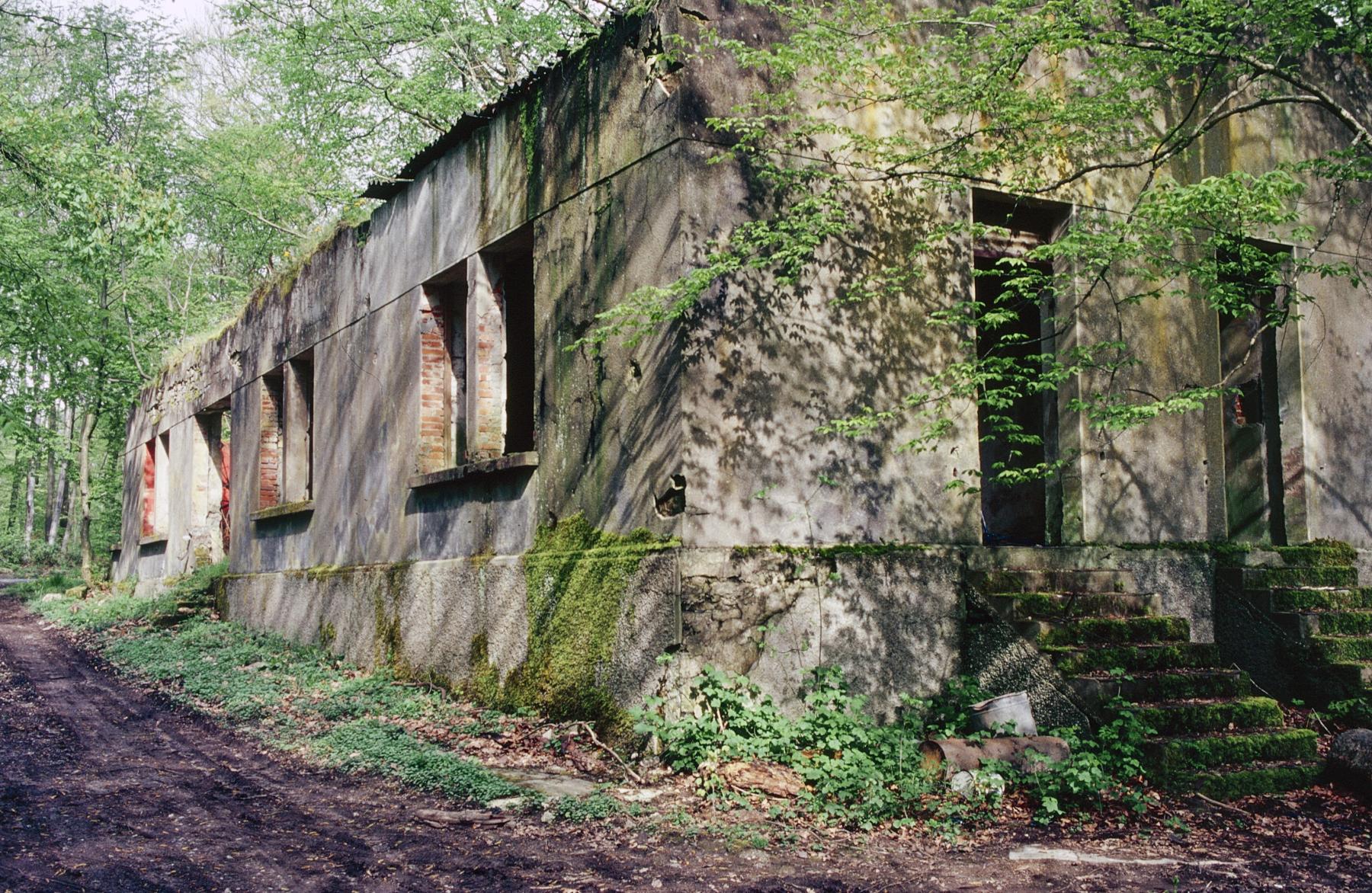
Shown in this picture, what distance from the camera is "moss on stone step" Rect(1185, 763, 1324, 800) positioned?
6520 mm

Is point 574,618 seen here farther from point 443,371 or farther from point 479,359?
point 443,371

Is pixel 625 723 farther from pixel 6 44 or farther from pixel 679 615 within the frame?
pixel 6 44

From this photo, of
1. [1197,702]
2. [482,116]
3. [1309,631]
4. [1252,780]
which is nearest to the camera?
[1252,780]

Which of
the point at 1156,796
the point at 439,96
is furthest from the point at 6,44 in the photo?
the point at 1156,796

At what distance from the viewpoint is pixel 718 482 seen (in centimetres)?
700

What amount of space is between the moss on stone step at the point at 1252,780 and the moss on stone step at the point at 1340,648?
1554 mm

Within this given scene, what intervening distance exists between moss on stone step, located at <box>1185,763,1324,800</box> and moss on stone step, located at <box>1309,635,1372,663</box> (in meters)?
1.55

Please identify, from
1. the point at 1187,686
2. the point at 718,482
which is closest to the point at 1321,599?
the point at 1187,686

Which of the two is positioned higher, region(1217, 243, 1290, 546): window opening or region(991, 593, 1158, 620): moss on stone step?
region(1217, 243, 1290, 546): window opening

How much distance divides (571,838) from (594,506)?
270 centimetres

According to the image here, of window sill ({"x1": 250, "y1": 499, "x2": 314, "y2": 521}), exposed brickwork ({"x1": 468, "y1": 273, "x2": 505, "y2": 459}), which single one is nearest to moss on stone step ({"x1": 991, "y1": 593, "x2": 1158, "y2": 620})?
exposed brickwork ({"x1": 468, "y1": 273, "x2": 505, "y2": 459})

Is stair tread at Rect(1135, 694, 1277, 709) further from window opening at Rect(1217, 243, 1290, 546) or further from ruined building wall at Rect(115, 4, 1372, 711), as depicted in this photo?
window opening at Rect(1217, 243, 1290, 546)

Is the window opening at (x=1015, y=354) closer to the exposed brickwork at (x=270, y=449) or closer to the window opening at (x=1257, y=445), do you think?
the window opening at (x=1257, y=445)

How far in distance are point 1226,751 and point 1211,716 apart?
0.30 m
